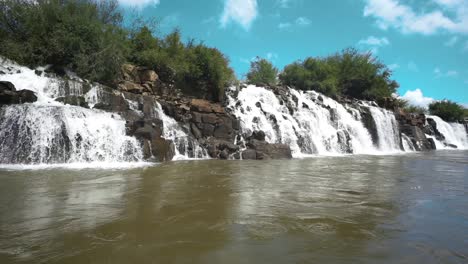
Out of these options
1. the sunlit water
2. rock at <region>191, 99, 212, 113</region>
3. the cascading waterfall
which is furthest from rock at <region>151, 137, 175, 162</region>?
the sunlit water

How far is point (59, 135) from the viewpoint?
9906 millimetres

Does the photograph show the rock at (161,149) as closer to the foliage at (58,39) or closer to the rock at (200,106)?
the rock at (200,106)

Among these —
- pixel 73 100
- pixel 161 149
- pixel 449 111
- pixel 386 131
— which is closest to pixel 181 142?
pixel 161 149

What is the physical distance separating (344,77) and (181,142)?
2549cm

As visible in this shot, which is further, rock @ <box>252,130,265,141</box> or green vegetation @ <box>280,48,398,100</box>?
green vegetation @ <box>280,48,398,100</box>

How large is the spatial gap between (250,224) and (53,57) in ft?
49.8

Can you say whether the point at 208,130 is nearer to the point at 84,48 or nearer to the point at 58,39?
the point at 84,48

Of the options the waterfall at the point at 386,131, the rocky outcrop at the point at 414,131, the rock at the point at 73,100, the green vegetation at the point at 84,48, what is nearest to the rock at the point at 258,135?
the green vegetation at the point at 84,48

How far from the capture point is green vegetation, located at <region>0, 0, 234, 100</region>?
582 inches

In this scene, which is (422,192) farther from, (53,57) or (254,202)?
(53,57)

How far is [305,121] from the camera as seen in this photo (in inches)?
733

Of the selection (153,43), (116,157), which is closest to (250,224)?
(116,157)

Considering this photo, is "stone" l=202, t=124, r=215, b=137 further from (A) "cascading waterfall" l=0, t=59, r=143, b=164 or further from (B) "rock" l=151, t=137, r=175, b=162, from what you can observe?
(A) "cascading waterfall" l=0, t=59, r=143, b=164

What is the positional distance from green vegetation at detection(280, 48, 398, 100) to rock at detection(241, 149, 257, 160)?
17.9 metres
